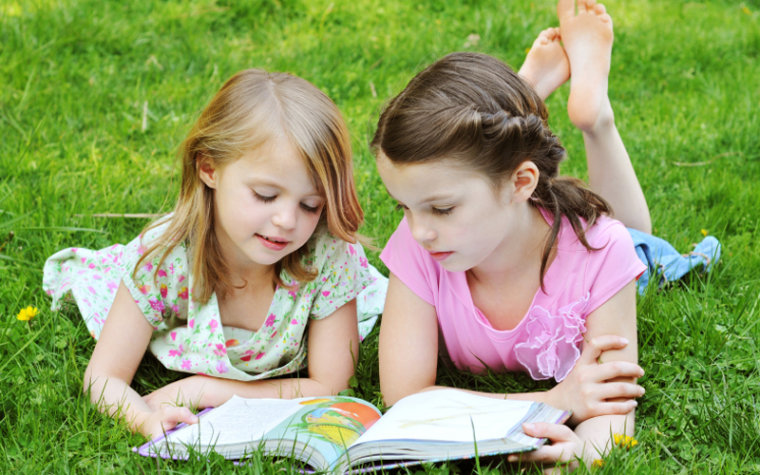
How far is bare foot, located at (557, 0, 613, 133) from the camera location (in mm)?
2660

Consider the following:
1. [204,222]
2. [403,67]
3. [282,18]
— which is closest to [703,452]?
[204,222]

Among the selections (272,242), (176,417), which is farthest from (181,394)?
(272,242)

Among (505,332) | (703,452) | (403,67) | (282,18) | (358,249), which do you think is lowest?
(703,452)

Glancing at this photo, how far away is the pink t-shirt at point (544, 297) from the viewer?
230 centimetres

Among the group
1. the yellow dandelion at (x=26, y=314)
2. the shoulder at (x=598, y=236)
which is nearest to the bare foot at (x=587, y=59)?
the shoulder at (x=598, y=236)

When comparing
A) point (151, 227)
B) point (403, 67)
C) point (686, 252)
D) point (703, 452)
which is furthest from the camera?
point (403, 67)

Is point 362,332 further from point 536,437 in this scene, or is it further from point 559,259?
point 536,437

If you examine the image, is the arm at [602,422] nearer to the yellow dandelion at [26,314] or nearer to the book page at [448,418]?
the book page at [448,418]

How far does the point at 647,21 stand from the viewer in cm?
574

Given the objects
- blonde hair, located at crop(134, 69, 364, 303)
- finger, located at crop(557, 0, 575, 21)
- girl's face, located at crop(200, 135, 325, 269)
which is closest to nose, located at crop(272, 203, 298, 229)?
girl's face, located at crop(200, 135, 325, 269)

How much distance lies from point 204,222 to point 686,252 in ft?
6.09

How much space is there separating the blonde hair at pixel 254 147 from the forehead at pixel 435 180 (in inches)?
10.8

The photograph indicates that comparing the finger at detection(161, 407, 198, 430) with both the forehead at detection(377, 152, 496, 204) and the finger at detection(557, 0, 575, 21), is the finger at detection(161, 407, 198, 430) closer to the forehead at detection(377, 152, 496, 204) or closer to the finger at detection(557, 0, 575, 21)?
the forehead at detection(377, 152, 496, 204)

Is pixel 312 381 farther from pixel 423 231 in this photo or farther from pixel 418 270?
pixel 423 231
